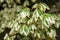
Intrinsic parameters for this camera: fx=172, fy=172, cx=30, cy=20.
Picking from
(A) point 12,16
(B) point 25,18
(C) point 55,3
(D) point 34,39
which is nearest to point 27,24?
(B) point 25,18

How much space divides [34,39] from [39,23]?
0.24 m

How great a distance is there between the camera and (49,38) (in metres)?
2.08

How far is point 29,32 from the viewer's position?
73.7 inches

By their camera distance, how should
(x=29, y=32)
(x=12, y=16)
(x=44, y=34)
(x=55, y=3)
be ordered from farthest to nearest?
1. (x=55, y=3)
2. (x=12, y=16)
3. (x=44, y=34)
4. (x=29, y=32)

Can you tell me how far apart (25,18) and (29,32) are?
0.55 ft

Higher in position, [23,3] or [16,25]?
[23,3]

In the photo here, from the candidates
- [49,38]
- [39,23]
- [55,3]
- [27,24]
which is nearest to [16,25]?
[27,24]

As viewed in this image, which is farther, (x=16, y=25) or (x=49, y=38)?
(x=49, y=38)

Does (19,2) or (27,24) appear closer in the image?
(27,24)

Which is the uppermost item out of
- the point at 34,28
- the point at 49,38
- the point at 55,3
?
the point at 55,3

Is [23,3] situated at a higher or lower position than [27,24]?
higher

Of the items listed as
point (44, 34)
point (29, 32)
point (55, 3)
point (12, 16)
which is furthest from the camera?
point (55, 3)

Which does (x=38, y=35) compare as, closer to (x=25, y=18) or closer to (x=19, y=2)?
(x=25, y=18)

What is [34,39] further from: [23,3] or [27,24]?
[23,3]
